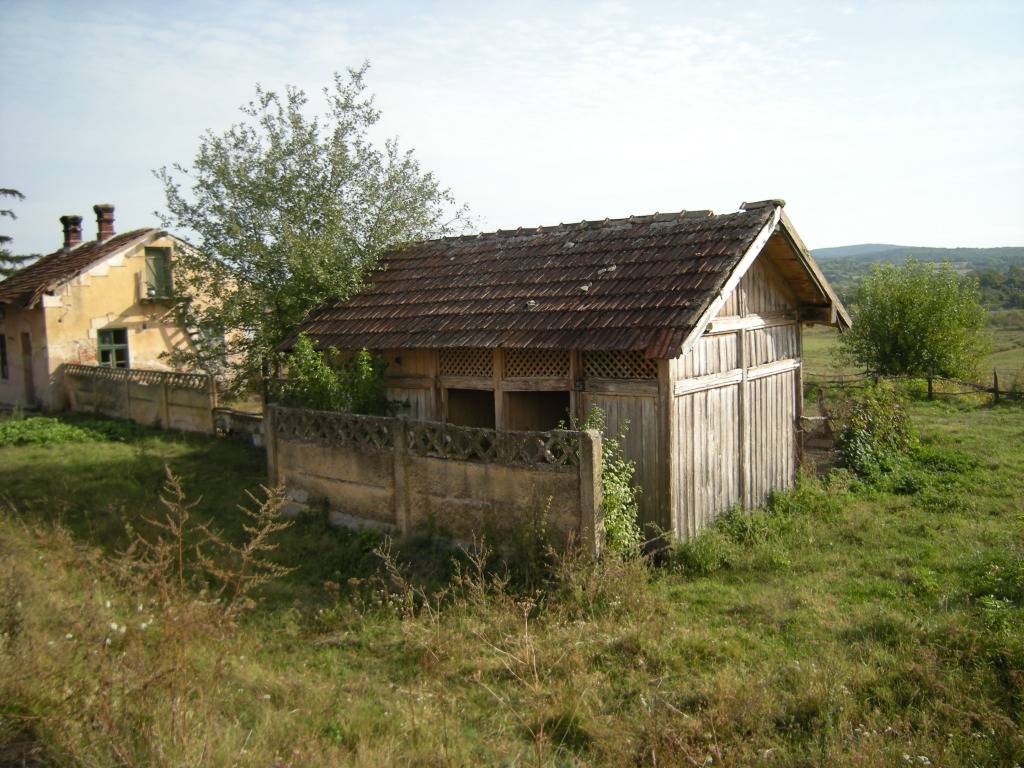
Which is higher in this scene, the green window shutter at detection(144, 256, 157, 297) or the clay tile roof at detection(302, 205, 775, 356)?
the green window shutter at detection(144, 256, 157, 297)

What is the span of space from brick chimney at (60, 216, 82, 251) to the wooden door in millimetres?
4068

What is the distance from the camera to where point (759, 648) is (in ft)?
22.3

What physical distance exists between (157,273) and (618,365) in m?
17.7

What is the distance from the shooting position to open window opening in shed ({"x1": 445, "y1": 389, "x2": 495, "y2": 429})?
481 inches

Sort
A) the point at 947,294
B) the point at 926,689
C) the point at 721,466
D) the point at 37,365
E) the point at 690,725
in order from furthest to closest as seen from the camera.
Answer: the point at 947,294
the point at 37,365
the point at 721,466
the point at 926,689
the point at 690,725

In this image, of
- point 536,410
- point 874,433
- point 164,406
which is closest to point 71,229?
point 164,406

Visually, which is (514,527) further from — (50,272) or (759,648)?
(50,272)

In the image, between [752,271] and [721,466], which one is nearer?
[721,466]

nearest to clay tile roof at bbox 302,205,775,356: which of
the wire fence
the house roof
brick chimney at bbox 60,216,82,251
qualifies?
the house roof

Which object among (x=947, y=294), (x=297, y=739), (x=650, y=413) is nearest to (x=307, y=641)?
(x=297, y=739)

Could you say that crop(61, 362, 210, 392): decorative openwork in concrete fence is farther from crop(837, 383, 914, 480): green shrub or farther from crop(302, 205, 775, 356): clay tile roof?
crop(837, 383, 914, 480): green shrub

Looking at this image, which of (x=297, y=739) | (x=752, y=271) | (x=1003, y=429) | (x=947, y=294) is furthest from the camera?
(x=947, y=294)

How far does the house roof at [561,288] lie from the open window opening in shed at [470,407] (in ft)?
3.99

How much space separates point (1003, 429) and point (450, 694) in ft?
51.6
